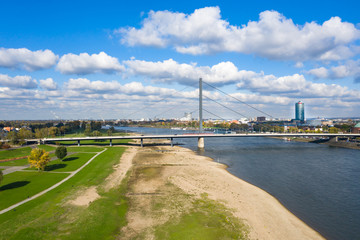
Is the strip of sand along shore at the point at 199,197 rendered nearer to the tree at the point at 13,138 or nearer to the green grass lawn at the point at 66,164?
the green grass lawn at the point at 66,164

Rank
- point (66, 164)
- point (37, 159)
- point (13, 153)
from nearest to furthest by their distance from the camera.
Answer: point (37, 159) < point (66, 164) < point (13, 153)

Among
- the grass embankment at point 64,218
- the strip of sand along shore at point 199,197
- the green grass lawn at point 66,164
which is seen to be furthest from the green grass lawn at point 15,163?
the strip of sand along shore at point 199,197

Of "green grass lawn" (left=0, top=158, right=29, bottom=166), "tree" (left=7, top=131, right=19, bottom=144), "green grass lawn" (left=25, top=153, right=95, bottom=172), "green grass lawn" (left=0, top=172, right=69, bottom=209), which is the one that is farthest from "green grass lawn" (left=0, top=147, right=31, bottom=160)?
"green grass lawn" (left=0, top=172, right=69, bottom=209)

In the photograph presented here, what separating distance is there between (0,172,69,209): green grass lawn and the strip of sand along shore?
12536 millimetres

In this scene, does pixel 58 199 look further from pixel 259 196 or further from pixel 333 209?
pixel 333 209

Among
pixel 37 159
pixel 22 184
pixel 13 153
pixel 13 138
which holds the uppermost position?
pixel 13 138

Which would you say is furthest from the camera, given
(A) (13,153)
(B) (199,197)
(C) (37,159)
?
(A) (13,153)

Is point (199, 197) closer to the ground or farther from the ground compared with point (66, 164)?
closer to the ground

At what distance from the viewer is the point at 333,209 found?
2698 centimetres

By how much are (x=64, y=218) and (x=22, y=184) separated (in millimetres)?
15776

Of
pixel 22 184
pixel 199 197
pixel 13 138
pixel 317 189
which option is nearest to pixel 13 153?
pixel 13 138

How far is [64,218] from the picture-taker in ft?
71.2

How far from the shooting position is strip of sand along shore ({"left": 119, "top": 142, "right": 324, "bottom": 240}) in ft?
67.8

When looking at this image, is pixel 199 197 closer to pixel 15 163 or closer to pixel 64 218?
pixel 64 218
